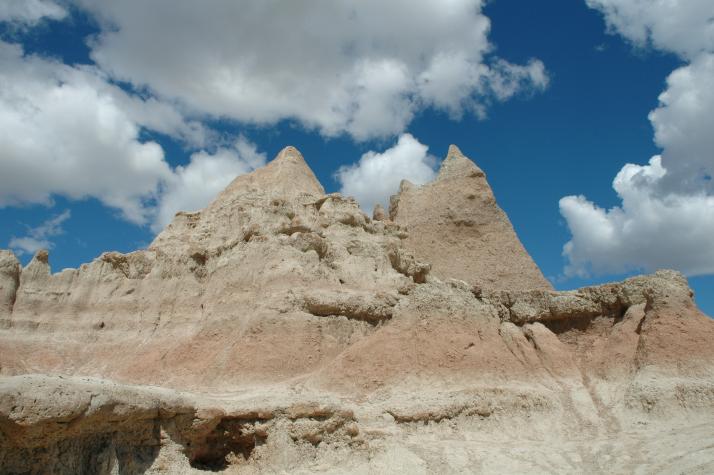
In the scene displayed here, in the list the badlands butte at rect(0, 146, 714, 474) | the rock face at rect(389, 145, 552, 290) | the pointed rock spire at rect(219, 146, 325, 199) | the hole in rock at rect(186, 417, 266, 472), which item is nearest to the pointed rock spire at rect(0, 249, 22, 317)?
the badlands butte at rect(0, 146, 714, 474)

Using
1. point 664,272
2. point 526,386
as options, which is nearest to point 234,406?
point 526,386

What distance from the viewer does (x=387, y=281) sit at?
26.9 meters

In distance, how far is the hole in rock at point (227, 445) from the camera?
16359mm

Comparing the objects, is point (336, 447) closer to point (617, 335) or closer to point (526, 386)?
point (526, 386)

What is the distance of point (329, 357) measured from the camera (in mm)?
22359

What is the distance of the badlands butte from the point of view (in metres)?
15.1

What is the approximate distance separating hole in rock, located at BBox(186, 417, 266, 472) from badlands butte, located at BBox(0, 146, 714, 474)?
0.06 m

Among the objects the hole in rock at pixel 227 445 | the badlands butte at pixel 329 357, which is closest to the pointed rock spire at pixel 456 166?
the badlands butte at pixel 329 357

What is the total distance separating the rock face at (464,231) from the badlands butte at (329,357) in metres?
0.18

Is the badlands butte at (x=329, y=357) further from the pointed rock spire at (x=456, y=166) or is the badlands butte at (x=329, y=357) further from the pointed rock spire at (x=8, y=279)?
the pointed rock spire at (x=456, y=166)

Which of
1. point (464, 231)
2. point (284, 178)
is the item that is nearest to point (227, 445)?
point (284, 178)

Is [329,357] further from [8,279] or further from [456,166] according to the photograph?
[456,166]

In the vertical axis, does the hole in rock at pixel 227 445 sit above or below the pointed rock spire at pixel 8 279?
below

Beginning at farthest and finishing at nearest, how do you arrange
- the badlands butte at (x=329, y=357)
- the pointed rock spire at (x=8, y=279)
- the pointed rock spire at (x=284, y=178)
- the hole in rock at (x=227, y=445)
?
the pointed rock spire at (x=284, y=178) → the pointed rock spire at (x=8, y=279) → the hole in rock at (x=227, y=445) → the badlands butte at (x=329, y=357)
